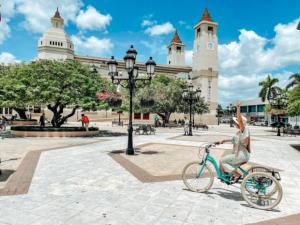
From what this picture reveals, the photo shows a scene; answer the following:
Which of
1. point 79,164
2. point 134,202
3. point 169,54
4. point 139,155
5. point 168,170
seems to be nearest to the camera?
point 134,202

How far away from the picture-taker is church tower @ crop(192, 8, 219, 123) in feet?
267

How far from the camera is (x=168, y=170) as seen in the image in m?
9.07

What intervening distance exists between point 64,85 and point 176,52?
98876mm

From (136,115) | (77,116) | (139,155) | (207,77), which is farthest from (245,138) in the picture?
(207,77)

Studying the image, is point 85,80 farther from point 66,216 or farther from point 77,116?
point 77,116

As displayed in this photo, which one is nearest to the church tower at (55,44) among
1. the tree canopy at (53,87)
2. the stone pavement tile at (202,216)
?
the tree canopy at (53,87)

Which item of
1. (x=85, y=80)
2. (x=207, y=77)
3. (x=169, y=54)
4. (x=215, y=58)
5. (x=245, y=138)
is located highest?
(x=169, y=54)

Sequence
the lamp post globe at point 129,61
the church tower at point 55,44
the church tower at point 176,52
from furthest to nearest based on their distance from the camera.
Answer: the church tower at point 176,52
the church tower at point 55,44
the lamp post globe at point 129,61

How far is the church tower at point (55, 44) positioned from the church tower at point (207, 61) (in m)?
39.9

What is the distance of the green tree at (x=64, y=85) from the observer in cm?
1973

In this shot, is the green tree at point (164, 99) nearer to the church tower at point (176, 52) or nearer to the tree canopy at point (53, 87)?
the tree canopy at point (53, 87)

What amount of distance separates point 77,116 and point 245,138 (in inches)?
2336

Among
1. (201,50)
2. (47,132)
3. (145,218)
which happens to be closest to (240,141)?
(145,218)

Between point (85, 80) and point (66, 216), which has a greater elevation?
point (85, 80)
